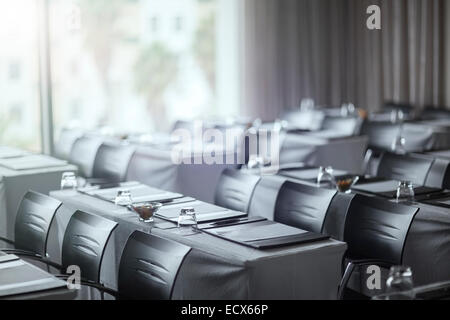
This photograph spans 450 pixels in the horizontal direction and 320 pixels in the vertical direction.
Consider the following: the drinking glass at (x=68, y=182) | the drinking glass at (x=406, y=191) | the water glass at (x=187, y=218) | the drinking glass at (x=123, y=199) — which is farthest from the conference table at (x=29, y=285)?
the drinking glass at (x=406, y=191)

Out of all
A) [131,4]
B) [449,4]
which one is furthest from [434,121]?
[131,4]

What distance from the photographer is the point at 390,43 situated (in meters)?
9.53

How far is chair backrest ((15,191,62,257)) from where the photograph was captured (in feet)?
12.9

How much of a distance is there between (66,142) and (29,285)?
445cm

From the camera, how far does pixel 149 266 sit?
124 inches

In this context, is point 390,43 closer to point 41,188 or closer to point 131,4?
point 131,4

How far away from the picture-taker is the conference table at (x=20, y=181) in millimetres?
4770

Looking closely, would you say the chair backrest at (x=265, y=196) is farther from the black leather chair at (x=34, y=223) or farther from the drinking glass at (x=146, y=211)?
the black leather chair at (x=34, y=223)

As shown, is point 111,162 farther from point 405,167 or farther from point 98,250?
point 98,250

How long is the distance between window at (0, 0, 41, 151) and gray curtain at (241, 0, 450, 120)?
2688 mm

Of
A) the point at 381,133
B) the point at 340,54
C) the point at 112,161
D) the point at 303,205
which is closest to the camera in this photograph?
the point at 303,205

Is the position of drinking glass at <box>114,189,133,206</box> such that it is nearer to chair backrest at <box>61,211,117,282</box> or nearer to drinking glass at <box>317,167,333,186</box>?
chair backrest at <box>61,211,117,282</box>

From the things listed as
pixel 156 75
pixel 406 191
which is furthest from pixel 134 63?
pixel 406 191

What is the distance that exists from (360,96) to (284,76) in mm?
1123
